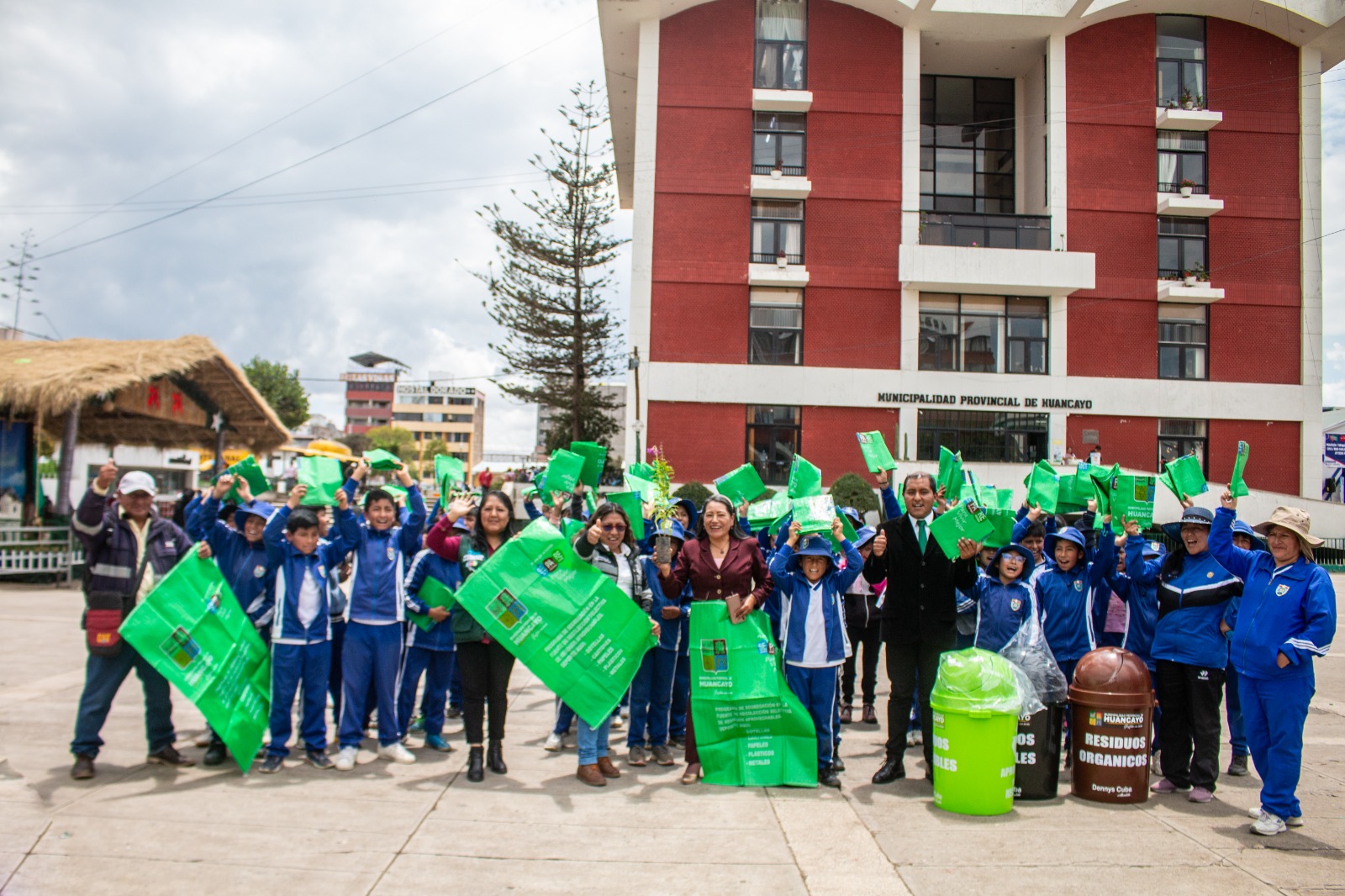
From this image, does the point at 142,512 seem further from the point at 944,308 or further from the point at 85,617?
the point at 944,308

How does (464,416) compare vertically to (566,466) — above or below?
above

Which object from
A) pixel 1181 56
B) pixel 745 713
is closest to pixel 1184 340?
pixel 1181 56

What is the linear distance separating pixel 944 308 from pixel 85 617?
1066 inches

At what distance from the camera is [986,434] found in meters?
29.0

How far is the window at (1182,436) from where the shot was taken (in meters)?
29.2

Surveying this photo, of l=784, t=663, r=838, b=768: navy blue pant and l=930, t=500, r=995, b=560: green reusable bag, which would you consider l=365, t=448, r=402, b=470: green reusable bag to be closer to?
l=784, t=663, r=838, b=768: navy blue pant

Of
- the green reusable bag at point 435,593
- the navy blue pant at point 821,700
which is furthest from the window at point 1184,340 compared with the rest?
the green reusable bag at point 435,593

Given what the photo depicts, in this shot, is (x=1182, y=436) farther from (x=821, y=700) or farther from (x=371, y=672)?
(x=371, y=672)

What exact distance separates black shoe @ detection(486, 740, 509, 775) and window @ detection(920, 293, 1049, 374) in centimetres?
2499

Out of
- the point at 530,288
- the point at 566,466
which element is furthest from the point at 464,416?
the point at 566,466

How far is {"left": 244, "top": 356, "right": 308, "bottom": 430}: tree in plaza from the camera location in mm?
58750

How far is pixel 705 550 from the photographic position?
248 inches

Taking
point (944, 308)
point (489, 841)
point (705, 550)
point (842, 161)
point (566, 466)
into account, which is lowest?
point (489, 841)

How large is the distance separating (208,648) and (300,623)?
0.56m
